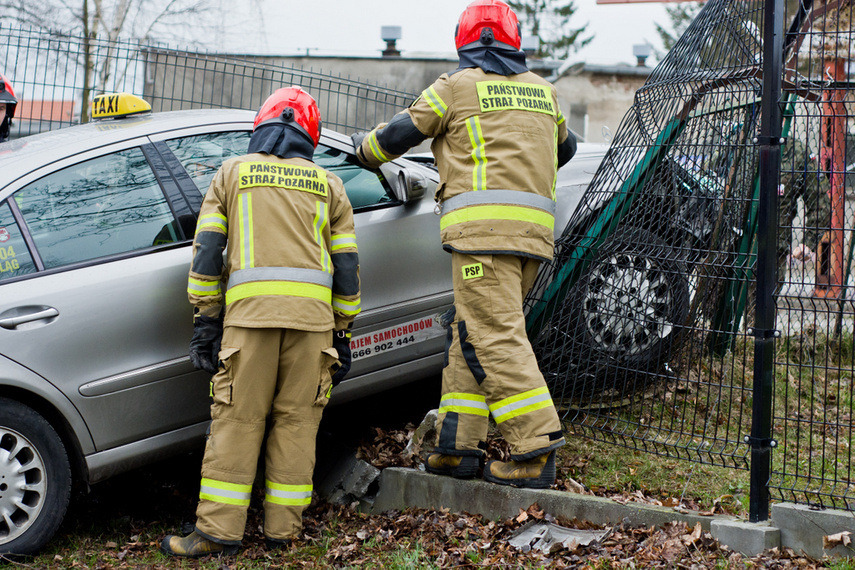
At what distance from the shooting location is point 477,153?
3.69 metres

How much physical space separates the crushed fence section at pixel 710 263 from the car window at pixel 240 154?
1022 mm

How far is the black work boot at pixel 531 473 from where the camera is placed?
3607 mm

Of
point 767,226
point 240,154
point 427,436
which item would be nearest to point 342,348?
point 427,436

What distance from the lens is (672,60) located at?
428 cm

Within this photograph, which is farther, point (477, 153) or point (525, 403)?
point (477, 153)

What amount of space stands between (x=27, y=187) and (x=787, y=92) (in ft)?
9.81

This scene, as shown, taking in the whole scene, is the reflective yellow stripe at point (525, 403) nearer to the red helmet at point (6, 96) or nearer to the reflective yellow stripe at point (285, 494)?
the reflective yellow stripe at point (285, 494)

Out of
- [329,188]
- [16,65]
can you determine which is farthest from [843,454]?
[16,65]

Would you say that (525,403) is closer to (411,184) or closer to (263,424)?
(263,424)

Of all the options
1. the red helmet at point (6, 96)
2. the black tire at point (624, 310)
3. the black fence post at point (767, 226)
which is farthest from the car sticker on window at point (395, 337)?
the red helmet at point (6, 96)

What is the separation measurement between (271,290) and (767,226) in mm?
1940

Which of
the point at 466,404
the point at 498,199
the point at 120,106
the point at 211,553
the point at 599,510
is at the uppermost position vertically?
the point at 120,106

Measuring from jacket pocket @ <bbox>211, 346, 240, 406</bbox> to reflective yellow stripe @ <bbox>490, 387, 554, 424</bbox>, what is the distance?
1.14m

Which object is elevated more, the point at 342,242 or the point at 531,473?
the point at 342,242
